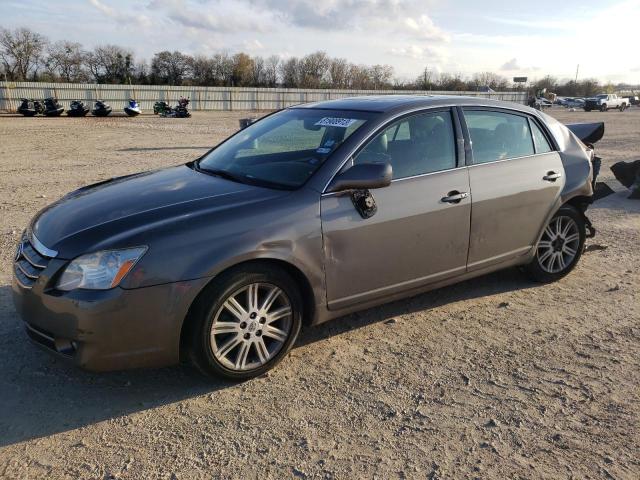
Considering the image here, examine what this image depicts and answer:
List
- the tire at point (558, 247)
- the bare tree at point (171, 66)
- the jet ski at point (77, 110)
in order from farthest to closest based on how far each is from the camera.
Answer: the bare tree at point (171, 66) → the jet ski at point (77, 110) → the tire at point (558, 247)

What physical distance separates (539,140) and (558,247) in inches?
40.6

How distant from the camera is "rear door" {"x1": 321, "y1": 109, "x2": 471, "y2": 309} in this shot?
3.60 metres

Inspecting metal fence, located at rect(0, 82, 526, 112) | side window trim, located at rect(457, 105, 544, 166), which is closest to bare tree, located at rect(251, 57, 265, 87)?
metal fence, located at rect(0, 82, 526, 112)

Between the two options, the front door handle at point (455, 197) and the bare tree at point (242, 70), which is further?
the bare tree at point (242, 70)

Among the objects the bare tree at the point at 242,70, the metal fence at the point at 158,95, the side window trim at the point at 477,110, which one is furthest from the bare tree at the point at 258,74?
the side window trim at the point at 477,110

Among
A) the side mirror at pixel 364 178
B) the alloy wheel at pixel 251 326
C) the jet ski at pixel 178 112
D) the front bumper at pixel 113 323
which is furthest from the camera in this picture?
the jet ski at pixel 178 112

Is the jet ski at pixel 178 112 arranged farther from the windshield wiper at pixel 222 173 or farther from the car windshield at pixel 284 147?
the windshield wiper at pixel 222 173

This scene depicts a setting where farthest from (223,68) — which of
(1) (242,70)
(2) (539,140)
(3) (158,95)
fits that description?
(2) (539,140)

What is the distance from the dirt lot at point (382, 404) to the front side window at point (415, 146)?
1.23m

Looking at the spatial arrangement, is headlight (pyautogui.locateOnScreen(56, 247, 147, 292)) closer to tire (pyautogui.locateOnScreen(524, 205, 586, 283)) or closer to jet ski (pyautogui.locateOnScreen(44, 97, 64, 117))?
tire (pyautogui.locateOnScreen(524, 205, 586, 283))

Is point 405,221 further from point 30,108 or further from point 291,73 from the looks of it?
point 291,73

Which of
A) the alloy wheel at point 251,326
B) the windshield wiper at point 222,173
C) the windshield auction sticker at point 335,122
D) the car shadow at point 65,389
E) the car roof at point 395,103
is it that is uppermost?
the car roof at point 395,103

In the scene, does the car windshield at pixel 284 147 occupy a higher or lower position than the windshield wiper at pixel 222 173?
higher

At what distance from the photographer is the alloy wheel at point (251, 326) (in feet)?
10.7
